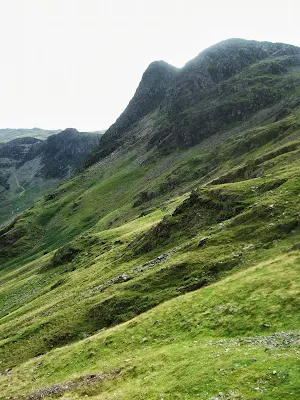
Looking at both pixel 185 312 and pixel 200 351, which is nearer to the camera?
pixel 200 351

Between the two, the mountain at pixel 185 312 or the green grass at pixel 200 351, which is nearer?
the green grass at pixel 200 351

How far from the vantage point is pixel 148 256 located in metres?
70.0

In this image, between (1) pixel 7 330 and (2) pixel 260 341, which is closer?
(2) pixel 260 341

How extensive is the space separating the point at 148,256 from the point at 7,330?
29.6 m

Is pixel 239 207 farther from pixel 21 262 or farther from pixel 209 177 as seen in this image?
pixel 21 262

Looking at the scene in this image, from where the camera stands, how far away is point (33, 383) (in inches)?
1743

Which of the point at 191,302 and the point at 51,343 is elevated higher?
the point at 191,302

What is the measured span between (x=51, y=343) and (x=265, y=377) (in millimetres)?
38564

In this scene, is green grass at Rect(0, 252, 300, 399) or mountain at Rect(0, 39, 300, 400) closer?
green grass at Rect(0, 252, 300, 399)

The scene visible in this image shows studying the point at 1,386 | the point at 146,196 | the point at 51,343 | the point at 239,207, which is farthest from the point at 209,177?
the point at 1,386

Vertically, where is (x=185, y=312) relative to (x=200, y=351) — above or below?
below

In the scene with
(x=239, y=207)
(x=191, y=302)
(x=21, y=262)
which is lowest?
(x=21, y=262)

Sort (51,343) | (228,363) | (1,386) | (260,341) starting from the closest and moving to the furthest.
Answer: (228,363)
(260,341)
(1,386)
(51,343)

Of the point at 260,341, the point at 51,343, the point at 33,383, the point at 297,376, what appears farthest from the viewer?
the point at 51,343
